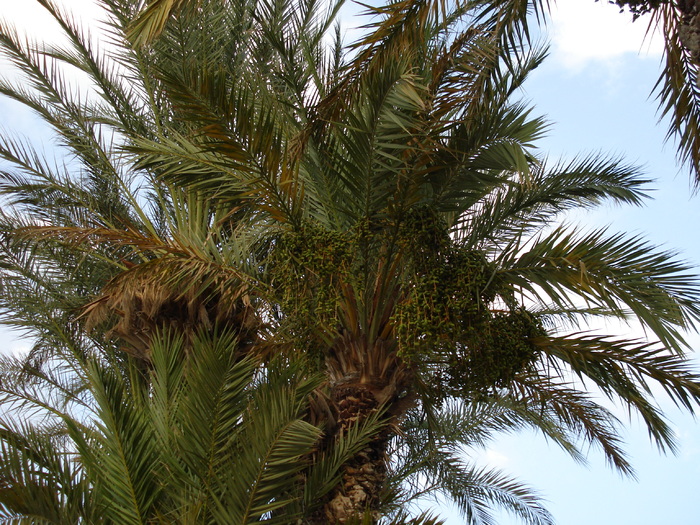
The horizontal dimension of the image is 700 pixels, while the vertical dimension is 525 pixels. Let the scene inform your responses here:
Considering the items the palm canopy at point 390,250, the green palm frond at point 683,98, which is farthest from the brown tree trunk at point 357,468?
the green palm frond at point 683,98

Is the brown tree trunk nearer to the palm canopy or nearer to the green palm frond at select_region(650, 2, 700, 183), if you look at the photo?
the palm canopy

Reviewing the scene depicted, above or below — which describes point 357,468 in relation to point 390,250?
below

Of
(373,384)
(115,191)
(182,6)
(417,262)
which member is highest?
(115,191)

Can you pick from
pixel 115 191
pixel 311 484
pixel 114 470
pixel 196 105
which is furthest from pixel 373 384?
pixel 115 191

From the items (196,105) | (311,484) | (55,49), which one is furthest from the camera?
(55,49)

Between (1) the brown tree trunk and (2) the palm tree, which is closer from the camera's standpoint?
(2) the palm tree

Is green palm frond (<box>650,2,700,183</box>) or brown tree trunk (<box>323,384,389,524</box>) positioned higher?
green palm frond (<box>650,2,700,183</box>)

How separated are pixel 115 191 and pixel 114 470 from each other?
5472mm

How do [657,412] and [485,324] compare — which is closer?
[485,324]

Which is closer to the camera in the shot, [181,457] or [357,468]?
[181,457]

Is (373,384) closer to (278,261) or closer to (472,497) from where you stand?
(278,261)

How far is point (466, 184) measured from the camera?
20.4ft

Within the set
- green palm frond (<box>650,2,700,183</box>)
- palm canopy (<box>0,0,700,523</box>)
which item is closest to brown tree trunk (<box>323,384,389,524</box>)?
palm canopy (<box>0,0,700,523</box>)

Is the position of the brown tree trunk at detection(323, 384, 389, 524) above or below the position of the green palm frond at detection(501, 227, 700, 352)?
below
